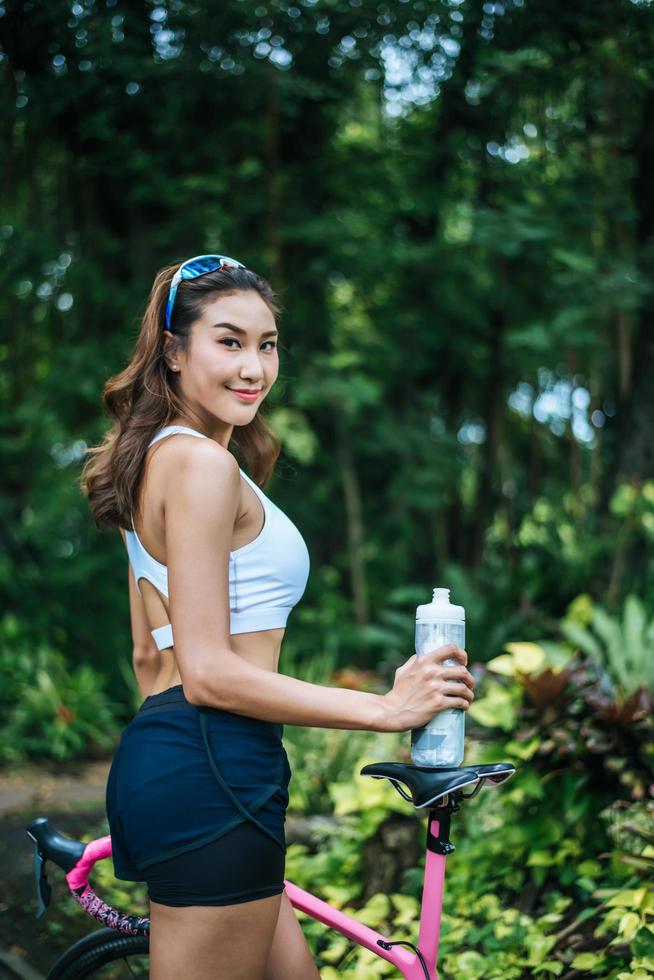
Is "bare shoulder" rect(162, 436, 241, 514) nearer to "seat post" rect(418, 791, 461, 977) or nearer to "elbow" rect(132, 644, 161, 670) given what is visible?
"elbow" rect(132, 644, 161, 670)

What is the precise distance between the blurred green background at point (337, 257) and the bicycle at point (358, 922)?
331 cm

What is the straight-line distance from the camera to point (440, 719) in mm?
1841

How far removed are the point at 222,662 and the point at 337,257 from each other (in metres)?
7.72

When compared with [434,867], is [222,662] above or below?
above

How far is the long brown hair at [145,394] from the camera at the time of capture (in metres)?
1.99

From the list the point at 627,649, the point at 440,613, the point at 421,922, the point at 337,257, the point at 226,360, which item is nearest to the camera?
the point at 440,613

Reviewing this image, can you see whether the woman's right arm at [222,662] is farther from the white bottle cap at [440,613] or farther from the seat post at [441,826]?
the seat post at [441,826]

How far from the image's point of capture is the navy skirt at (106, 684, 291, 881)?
178 centimetres

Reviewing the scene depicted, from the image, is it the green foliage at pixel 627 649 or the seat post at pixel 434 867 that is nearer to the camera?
the seat post at pixel 434 867

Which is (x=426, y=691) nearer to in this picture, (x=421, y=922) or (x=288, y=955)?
(x=421, y=922)

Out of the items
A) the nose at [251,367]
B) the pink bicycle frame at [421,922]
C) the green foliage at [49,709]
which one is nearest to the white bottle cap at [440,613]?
the pink bicycle frame at [421,922]

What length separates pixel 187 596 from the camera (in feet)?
5.75

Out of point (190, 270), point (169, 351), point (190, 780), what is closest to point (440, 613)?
point (190, 780)

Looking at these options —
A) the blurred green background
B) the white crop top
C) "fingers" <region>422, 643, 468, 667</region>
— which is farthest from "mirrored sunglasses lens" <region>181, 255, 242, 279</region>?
the blurred green background
